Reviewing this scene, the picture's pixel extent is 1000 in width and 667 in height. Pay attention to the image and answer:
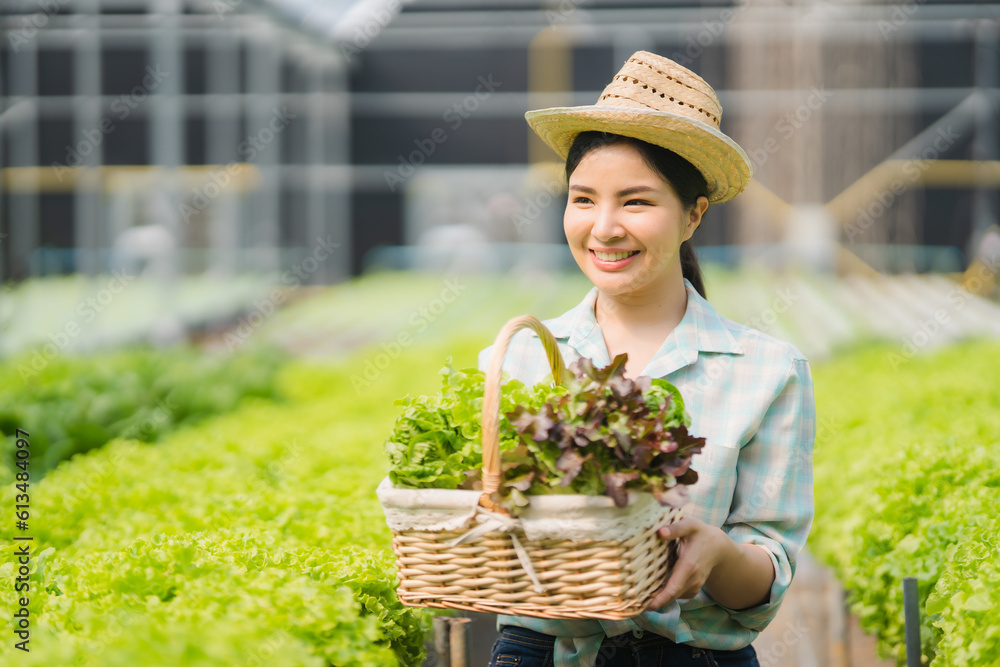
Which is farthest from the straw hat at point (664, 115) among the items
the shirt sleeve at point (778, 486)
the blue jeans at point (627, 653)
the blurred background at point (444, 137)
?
the blurred background at point (444, 137)

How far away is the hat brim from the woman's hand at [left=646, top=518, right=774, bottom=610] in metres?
0.74

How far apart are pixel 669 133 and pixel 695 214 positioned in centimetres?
27

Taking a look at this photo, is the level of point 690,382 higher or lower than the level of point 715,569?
higher

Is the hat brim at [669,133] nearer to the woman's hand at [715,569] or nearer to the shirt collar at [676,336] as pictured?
the shirt collar at [676,336]

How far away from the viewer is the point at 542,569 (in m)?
1.54

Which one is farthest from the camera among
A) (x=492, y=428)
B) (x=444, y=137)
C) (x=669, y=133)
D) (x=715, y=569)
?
(x=444, y=137)

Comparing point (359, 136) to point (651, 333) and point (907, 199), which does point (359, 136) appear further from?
point (651, 333)

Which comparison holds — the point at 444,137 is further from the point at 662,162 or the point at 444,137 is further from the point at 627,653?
the point at 627,653

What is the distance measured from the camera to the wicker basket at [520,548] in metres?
1.49

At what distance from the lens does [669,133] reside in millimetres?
1867

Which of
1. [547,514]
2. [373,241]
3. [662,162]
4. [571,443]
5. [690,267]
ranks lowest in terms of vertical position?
[373,241]

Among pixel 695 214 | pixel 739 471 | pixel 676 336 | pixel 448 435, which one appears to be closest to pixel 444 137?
pixel 695 214

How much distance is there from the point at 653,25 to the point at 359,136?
5.82 metres

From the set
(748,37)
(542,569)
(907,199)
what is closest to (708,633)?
(542,569)
